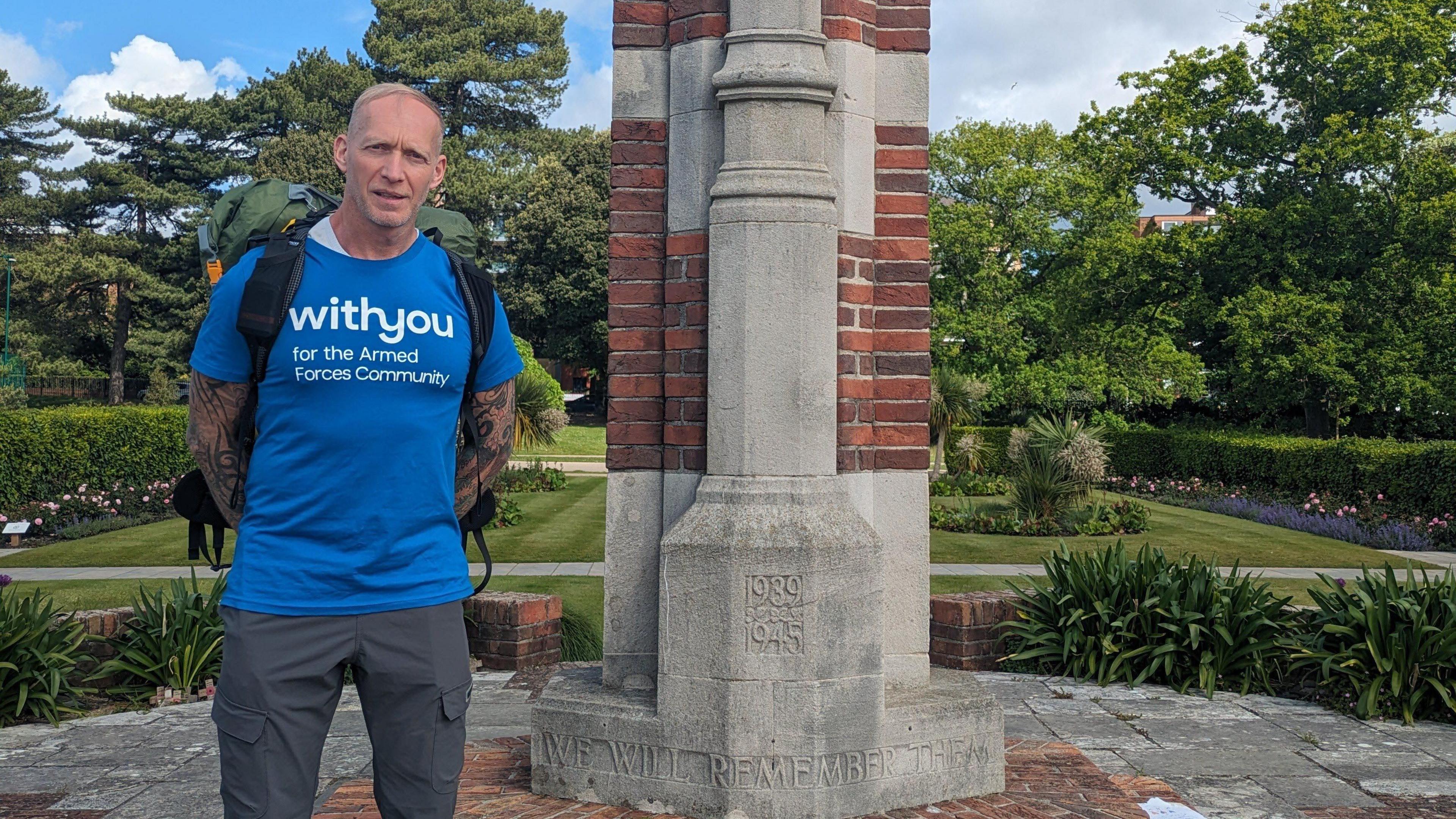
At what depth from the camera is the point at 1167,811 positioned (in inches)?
155

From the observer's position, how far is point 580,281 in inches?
1743

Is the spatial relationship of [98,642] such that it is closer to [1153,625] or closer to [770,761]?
[770,761]

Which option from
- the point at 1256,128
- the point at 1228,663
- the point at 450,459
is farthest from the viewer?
the point at 1256,128

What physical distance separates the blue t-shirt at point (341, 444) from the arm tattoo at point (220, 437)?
0.13 feet

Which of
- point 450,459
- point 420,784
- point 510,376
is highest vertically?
point 510,376

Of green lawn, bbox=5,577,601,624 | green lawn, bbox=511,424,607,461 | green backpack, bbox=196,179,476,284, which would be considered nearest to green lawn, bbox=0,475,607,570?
green lawn, bbox=5,577,601,624

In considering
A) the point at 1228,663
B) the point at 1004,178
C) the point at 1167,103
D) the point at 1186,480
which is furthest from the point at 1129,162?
the point at 1228,663

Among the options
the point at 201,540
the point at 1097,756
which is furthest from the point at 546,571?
the point at 201,540

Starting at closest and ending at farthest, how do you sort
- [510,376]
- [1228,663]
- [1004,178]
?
[510,376] < [1228,663] < [1004,178]

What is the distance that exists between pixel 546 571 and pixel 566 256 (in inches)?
1360

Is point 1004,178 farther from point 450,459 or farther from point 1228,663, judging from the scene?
point 450,459

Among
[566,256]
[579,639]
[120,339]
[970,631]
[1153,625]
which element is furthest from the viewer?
[566,256]

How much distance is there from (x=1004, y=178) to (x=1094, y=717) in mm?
27692

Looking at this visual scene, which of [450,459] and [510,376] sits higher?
[510,376]
